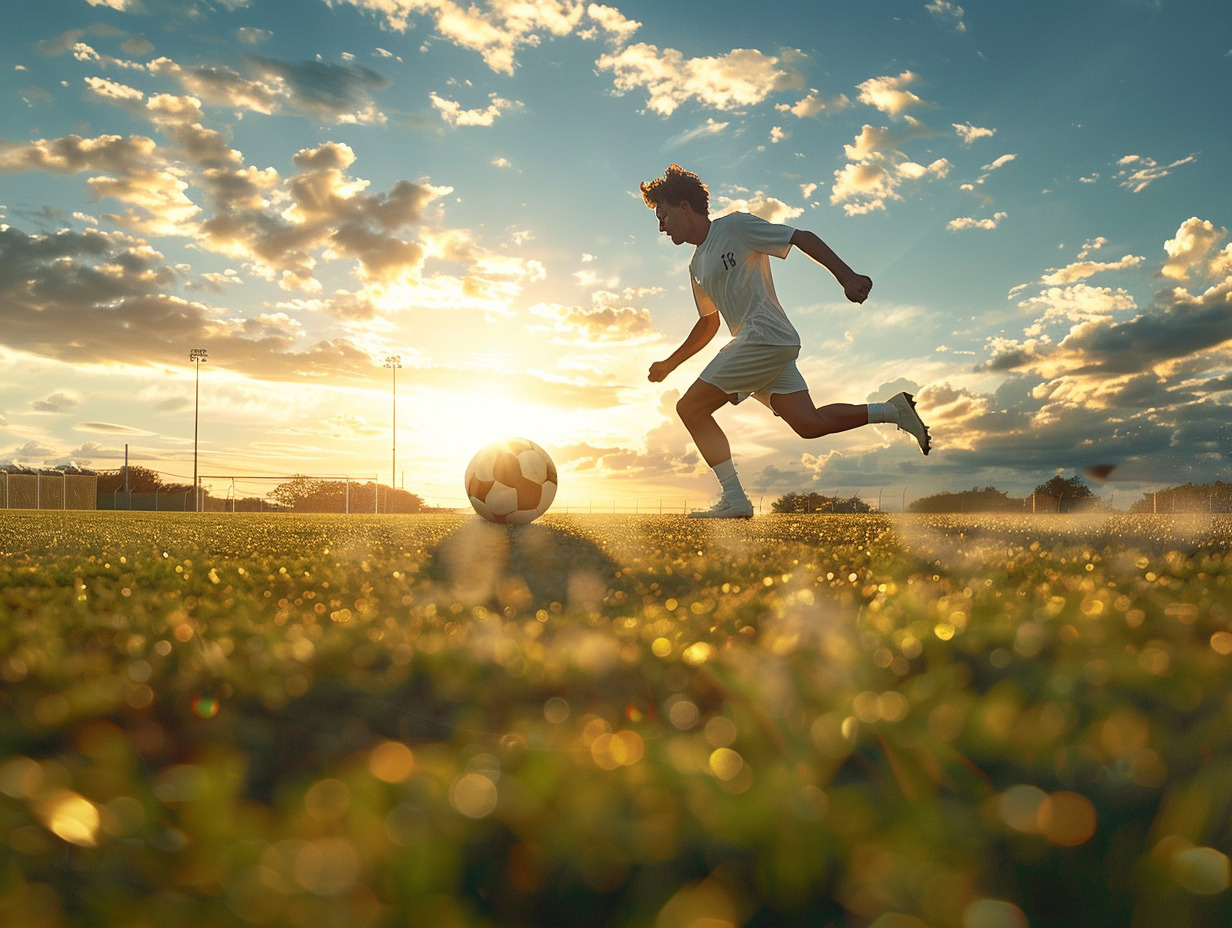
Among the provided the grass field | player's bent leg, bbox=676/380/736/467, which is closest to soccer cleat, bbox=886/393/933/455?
player's bent leg, bbox=676/380/736/467

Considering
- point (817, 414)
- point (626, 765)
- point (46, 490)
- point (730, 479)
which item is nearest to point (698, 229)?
point (817, 414)

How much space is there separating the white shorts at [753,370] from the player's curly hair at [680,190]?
3.74 ft

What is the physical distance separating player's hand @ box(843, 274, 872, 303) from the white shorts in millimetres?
598

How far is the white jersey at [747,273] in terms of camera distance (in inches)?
207

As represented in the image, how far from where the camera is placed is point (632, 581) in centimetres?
353

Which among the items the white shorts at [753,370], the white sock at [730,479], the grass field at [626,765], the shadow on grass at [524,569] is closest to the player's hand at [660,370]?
the white shorts at [753,370]

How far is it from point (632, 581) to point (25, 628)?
7.47 feet

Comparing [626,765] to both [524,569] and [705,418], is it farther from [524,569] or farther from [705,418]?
[705,418]

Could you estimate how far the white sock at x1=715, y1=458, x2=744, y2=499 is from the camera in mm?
5934

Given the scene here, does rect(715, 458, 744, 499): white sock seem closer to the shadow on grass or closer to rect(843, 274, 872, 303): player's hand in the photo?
the shadow on grass

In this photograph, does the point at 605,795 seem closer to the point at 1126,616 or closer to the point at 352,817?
the point at 352,817

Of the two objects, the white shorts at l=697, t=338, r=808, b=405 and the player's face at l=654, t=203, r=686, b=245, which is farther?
the player's face at l=654, t=203, r=686, b=245

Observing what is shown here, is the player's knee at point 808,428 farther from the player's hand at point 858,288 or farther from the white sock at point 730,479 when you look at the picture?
the player's hand at point 858,288

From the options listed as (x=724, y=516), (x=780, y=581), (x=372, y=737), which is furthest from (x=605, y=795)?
(x=724, y=516)
